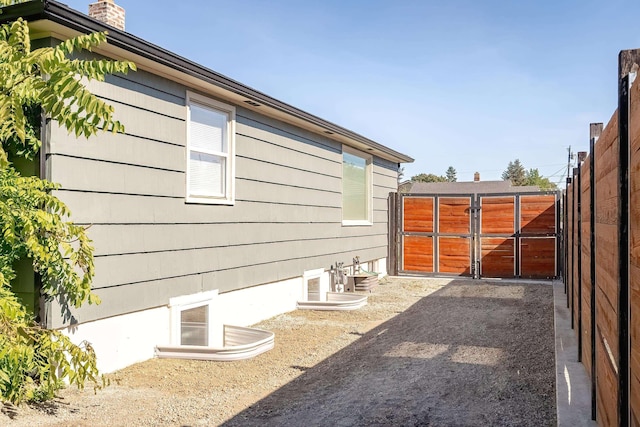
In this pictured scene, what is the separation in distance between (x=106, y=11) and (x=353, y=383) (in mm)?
4914

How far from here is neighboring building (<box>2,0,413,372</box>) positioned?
503 cm

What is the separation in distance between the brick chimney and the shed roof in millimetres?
824

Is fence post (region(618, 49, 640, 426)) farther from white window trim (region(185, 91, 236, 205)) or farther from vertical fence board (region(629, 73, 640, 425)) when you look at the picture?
white window trim (region(185, 91, 236, 205))

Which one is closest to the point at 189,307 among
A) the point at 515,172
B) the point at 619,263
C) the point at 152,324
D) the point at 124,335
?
the point at 152,324

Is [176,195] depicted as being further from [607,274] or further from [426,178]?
[426,178]

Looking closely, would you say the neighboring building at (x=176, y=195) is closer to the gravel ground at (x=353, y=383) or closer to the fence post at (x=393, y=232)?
the gravel ground at (x=353, y=383)

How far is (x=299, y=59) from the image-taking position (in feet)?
54.9

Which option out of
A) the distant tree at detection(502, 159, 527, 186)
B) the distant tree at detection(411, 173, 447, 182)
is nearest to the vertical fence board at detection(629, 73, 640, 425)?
the distant tree at detection(411, 173, 447, 182)

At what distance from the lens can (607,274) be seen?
2.91 meters

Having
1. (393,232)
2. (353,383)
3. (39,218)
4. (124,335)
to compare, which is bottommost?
(353,383)

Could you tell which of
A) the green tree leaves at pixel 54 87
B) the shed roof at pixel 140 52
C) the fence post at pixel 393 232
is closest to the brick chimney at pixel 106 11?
the shed roof at pixel 140 52

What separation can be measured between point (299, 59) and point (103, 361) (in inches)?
523

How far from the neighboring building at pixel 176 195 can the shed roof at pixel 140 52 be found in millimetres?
14

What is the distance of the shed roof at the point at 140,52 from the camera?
4453 mm
